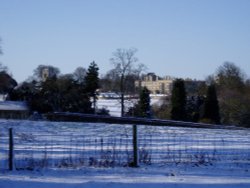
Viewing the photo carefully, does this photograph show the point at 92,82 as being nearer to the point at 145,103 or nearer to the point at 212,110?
the point at 145,103

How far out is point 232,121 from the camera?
6216 cm

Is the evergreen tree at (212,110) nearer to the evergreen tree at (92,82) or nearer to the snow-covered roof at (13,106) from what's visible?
the evergreen tree at (92,82)

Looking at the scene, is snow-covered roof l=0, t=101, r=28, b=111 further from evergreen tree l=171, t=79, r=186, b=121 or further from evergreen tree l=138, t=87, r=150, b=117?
evergreen tree l=171, t=79, r=186, b=121

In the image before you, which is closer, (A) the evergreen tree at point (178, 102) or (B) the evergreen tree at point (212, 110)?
(A) the evergreen tree at point (178, 102)

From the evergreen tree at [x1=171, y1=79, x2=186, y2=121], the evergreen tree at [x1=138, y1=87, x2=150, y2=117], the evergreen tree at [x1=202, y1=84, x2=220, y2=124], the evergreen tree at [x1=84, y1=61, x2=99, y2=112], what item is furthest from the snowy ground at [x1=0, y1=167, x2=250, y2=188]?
the evergreen tree at [x1=84, y1=61, x2=99, y2=112]

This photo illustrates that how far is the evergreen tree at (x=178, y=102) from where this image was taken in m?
57.8

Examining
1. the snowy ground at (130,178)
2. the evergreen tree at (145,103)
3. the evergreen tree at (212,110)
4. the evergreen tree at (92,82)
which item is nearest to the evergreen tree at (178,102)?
the evergreen tree at (212,110)

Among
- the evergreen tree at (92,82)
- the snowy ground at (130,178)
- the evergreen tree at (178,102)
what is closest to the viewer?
the snowy ground at (130,178)

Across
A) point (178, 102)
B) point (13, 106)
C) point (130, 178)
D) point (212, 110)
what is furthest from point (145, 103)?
point (130, 178)

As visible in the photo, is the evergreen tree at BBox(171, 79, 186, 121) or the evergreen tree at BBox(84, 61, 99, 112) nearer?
the evergreen tree at BBox(171, 79, 186, 121)

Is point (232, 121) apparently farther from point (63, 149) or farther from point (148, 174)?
point (148, 174)

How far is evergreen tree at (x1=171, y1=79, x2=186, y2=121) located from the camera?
57844mm

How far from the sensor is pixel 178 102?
57906mm

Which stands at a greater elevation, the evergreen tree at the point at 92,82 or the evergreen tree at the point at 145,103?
the evergreen tree at the point at 92,82
